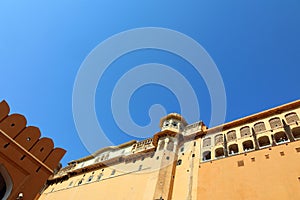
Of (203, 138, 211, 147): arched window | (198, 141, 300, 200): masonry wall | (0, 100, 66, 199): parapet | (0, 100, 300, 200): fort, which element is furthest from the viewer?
(203, 138, 211, 147): arched window

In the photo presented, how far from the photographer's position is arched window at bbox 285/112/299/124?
20.0 m

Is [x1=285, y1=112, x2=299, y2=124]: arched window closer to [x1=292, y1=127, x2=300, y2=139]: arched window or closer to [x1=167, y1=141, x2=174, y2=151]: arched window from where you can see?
[x1=292, y1=127, x2=300, y2=139]: arched window

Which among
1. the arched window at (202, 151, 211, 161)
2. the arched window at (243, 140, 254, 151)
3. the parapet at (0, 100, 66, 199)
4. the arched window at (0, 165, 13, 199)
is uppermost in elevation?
the arched window at (243, 140, 254, 151)

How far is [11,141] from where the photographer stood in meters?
14.0

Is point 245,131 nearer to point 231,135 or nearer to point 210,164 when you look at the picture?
point 231,135

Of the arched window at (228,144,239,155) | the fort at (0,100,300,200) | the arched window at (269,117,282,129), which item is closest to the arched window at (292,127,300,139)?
the fort at (0,100,300,200)

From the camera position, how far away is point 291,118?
2038 centimetres

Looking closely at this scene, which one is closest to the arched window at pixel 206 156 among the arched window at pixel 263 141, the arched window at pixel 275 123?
the arched window at pixel 263 141

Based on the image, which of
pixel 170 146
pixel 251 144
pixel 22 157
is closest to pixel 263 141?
pixel 251 144

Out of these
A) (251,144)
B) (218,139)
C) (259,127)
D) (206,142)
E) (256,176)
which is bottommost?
(256,176)

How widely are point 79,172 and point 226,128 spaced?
2481cm

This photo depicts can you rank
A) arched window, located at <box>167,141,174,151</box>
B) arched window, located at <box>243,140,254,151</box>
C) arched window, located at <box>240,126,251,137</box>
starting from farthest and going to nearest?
arched window, located at <box>167,141,174,151</box>, arched window, located at <box>240,126,251,137</box>, arched window, located at <box>243,140,254,151</box>

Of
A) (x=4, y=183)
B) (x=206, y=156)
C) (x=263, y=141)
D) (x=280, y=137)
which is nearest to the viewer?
(x=4, y=183)

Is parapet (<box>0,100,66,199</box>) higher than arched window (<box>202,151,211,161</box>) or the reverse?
the reverse
